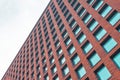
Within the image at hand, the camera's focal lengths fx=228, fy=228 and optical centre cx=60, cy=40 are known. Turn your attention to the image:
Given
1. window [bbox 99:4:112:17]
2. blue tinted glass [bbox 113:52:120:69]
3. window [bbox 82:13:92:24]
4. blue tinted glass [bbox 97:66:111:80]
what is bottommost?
blue tinted glass [bbox 97:66:111:80]

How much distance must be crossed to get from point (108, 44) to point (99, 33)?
314cm

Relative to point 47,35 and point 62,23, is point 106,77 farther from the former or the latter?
point 47,35

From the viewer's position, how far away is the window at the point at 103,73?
2645 cm

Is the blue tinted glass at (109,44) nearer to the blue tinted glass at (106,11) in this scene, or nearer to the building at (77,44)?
the building at (77,44)

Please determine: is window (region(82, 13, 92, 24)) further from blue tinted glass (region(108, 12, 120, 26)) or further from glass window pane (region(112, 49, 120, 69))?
glass window pane (region(112, 49, 120, 69))

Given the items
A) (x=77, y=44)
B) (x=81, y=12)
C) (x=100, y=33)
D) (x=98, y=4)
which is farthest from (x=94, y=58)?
(x=81, y=12)

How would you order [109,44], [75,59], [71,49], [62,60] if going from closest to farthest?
[109,44] < [75,59] < [71,49] < [62,60]

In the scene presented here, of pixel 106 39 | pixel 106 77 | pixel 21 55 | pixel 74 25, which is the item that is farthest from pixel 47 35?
pixel 106 77

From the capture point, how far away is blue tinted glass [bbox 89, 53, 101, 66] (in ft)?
96.0

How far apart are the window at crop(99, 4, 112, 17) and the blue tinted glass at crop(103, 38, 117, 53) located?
485 cm

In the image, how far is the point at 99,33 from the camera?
104ft

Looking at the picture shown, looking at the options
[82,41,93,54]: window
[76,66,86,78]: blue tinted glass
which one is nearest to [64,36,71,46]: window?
[82,41,93,54]: window

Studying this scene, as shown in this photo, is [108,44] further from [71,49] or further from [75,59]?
[71,49]

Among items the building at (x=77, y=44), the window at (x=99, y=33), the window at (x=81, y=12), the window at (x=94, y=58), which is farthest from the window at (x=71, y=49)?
the window at (x=81, y=12)
